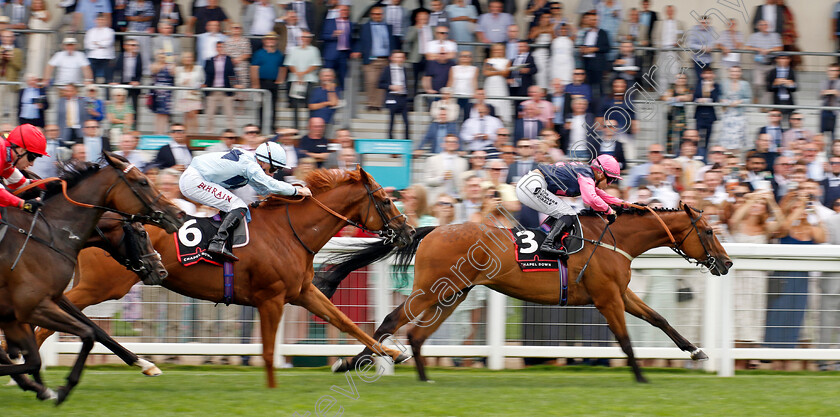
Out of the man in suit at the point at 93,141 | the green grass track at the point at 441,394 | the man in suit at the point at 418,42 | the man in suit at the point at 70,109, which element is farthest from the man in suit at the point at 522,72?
the man in suit at the point at 70,109

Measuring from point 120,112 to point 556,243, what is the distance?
4.94m

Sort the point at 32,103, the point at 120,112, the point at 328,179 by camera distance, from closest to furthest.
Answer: the point at 328,179, the point at 120,112, the point at 32,103

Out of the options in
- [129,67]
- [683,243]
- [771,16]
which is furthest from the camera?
[771,16]

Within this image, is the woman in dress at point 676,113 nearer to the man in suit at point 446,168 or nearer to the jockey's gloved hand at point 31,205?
the man in suit at point 446,168

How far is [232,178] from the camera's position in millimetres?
6898

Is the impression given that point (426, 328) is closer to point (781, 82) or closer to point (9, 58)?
point (781, 82)

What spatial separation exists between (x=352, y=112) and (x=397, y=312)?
4280 millimetres

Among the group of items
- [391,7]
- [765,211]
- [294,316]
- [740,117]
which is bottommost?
[294,316]

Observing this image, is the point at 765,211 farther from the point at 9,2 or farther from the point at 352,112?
the point at 9,2

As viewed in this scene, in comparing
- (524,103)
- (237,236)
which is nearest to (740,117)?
(524,103)

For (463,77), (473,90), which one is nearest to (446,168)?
(473,90)

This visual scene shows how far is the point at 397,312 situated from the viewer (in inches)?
283

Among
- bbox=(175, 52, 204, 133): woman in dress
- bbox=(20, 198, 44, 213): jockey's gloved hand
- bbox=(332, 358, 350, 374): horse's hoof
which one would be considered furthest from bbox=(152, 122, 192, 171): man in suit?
bbox=(20, 198, 44, 213): jockey's gloved hand

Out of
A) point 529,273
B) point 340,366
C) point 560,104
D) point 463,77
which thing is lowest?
point 340,366
